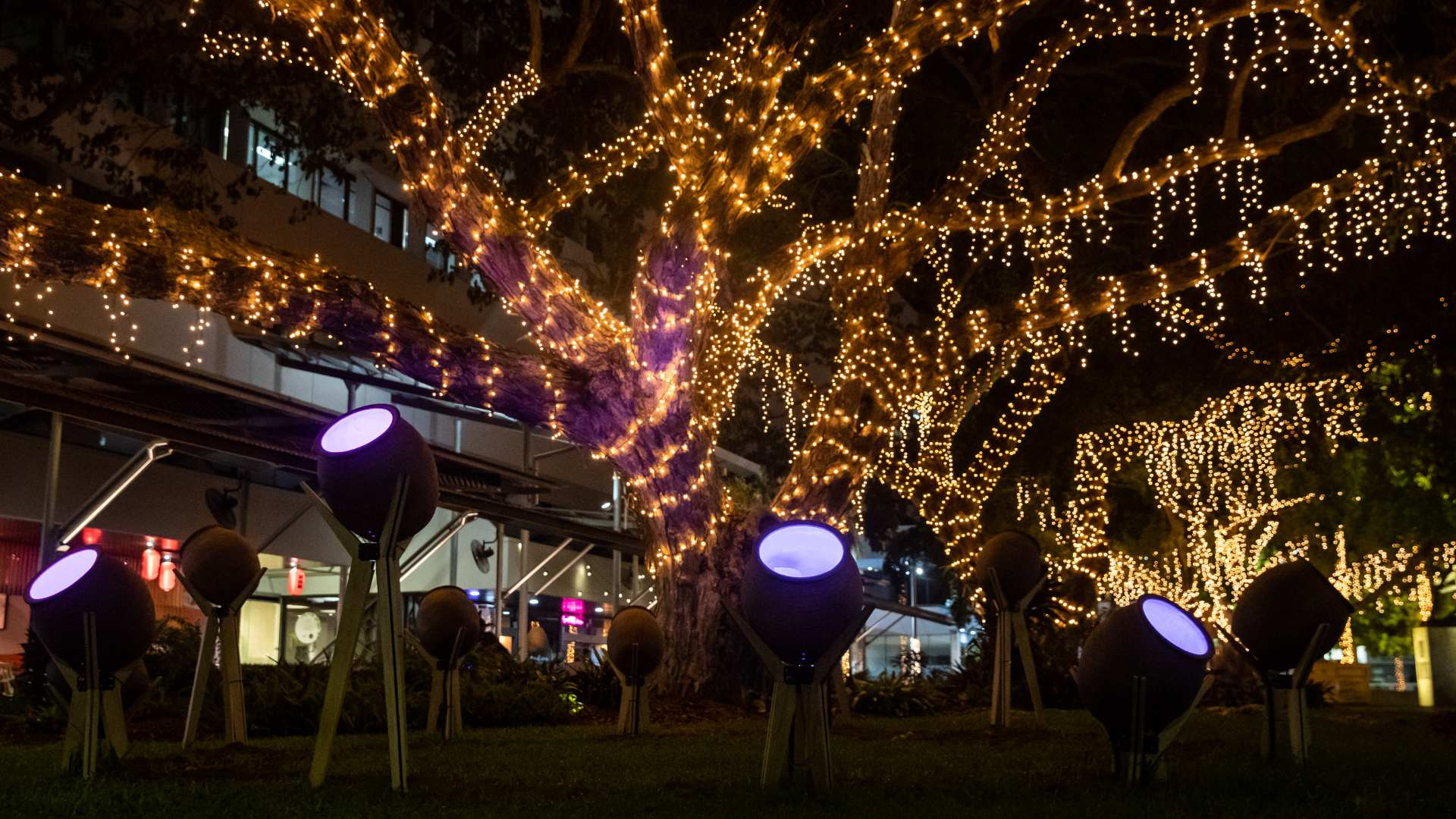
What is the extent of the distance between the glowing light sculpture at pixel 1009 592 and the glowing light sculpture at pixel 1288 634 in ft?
10.3

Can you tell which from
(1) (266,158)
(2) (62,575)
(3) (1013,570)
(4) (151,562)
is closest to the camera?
(2) (62,575)

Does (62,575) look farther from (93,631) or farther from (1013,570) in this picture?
(1013,570)

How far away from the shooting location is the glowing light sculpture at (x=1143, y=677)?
5.95 m

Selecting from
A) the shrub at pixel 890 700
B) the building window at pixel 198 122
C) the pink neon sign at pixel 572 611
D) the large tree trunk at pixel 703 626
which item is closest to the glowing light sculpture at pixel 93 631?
the large tree trunk at pixel 703 626

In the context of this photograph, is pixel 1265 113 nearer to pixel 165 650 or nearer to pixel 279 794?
pixel 165 650

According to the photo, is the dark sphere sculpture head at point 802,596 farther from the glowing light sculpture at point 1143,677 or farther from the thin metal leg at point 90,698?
the thin metal leg at point 90,698

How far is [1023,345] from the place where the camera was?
53.8 feet

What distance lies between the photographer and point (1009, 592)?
10688 millimetres

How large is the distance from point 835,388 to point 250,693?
250 inches

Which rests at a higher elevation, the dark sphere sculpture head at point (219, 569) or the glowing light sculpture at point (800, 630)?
the dark sphere sculpture head at point (219, 569)

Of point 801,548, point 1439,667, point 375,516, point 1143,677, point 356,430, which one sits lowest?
point 1439,667

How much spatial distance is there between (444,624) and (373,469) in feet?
12.9

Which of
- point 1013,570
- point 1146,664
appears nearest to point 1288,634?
point 1146,664

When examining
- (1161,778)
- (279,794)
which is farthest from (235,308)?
(1161,778)
